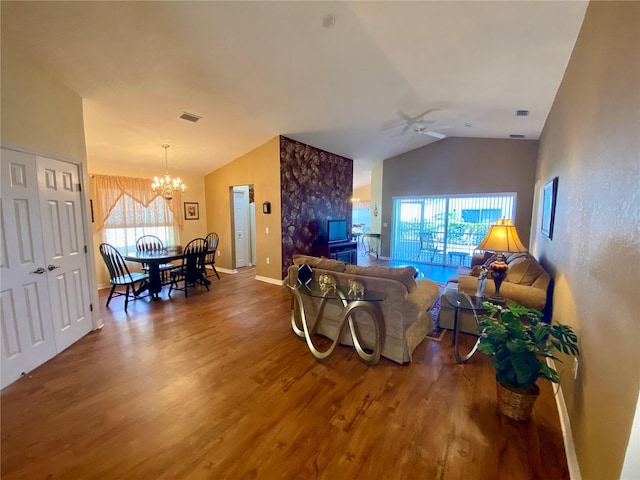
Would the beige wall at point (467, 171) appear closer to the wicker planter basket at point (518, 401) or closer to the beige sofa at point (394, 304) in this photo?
the beige sofa at point (394, 304)

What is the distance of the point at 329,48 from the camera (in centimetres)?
290

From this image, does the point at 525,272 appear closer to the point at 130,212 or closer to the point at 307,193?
the point at 307,193

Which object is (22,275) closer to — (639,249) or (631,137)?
(639,249)

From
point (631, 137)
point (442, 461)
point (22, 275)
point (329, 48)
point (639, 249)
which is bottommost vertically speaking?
point (442, 461)

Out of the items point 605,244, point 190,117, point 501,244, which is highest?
point 190,117

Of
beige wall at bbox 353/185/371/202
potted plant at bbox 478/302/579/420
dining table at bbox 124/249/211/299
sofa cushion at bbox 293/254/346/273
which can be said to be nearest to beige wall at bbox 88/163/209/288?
dining table at bbox 124/249/211/299

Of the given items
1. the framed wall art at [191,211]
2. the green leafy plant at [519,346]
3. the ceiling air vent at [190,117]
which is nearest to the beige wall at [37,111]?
the ceiling air vent at [190,117]

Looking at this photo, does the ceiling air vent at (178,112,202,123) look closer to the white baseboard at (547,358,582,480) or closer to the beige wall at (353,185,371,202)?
the white baseboard at (547,358,582,480)

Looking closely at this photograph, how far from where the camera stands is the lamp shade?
8.89ft

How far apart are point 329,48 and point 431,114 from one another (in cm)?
267

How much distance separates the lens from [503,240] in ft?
8.98

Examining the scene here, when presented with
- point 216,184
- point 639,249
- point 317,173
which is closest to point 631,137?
point 639,249

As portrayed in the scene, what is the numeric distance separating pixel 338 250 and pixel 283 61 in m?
4.13

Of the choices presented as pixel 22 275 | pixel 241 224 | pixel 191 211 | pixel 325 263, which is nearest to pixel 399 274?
pixel 325 263
